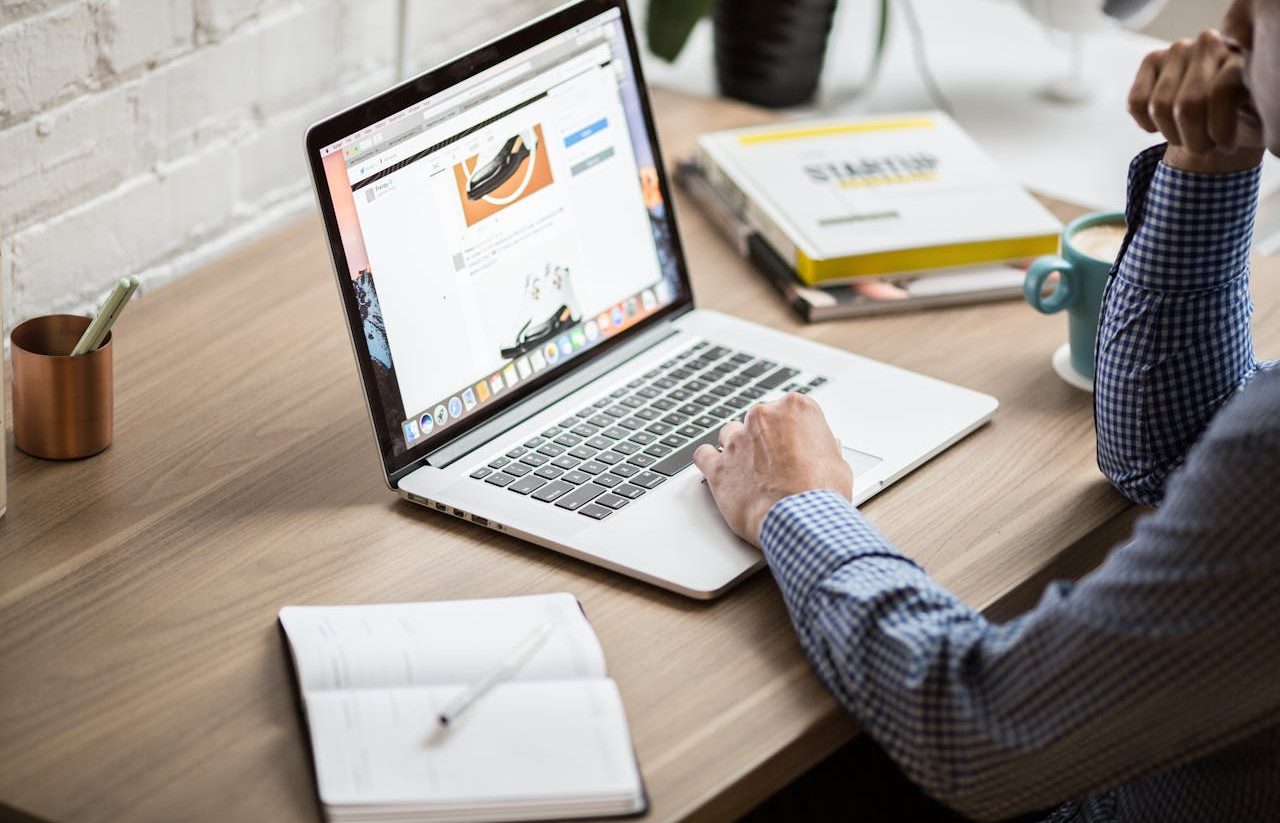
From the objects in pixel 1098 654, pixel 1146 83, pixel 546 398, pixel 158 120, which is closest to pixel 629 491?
pixel 546 398

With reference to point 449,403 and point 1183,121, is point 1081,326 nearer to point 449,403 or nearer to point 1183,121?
point 1183,121

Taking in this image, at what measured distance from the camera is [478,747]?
2.68 feet

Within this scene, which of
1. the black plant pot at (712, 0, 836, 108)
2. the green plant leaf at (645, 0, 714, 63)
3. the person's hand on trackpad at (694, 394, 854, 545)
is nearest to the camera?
the person's hand on trackpad at (694, 394, 854, 545)

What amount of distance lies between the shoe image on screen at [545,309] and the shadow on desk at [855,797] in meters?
0.43

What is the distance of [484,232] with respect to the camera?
1.14m

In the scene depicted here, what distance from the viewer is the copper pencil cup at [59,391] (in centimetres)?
109

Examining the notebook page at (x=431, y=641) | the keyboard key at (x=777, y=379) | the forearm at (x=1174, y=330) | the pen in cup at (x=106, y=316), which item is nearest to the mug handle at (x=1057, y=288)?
the forearm at (x=1174, y=330)

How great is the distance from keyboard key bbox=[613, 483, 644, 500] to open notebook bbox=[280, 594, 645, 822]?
0.43ft

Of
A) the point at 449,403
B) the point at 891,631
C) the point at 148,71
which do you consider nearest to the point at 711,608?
the point at 891,631

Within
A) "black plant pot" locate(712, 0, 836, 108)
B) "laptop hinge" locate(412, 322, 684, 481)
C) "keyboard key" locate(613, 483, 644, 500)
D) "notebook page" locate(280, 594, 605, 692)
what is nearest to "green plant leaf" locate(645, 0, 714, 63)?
"black plant pot" locate(712, 0, 836, 108)

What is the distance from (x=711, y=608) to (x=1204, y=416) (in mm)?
433

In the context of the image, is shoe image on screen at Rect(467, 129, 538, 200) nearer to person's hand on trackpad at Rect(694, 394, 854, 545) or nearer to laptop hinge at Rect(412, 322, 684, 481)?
laptop hinge at Rect(412, 322, 684, 481)

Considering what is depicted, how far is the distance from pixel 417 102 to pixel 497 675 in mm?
454

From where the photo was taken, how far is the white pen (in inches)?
32.9
